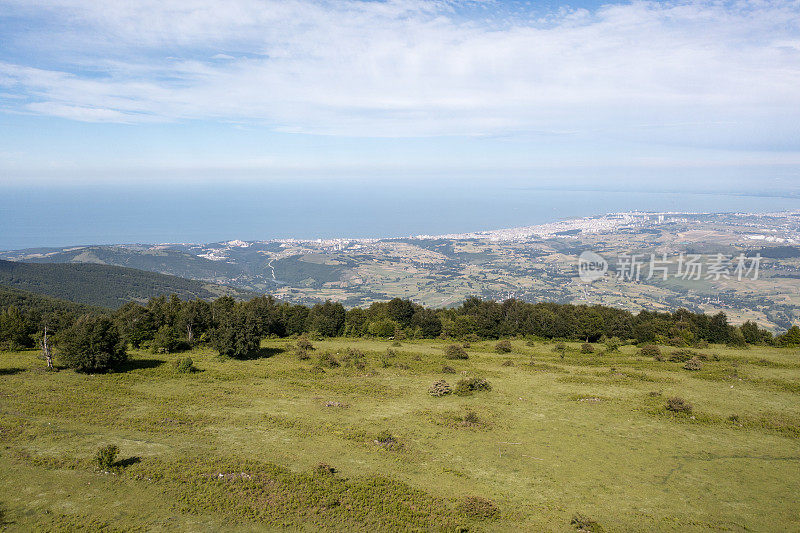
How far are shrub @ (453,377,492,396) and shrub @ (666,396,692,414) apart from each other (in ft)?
39.8

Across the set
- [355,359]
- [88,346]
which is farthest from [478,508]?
[88,346]

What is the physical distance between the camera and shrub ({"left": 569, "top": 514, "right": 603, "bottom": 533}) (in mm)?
14768

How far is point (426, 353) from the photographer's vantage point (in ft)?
153

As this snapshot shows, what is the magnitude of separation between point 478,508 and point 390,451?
6325 mm

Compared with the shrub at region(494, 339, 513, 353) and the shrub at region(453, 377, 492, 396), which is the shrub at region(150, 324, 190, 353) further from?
the shrub at region(494, 339, 513, 353)

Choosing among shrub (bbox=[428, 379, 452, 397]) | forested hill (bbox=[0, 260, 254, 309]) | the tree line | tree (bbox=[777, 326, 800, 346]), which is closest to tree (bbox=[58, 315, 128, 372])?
the tree line

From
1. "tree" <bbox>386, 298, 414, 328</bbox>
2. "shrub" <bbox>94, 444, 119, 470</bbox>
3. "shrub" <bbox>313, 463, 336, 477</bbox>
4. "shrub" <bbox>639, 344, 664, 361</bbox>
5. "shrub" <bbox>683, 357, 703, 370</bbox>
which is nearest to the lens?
"shrub" <bbox>94, 444, 119, 470</bbox>

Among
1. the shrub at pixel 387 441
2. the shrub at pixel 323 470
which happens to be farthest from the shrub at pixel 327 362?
the shrub at pixel 323 470

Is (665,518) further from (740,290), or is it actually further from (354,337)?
(740,290)

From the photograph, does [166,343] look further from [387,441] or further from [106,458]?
[387,441]

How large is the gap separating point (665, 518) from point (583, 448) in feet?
19.7

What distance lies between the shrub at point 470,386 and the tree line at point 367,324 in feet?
72.9

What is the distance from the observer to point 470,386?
31969 mm

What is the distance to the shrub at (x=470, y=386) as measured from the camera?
103 ft
